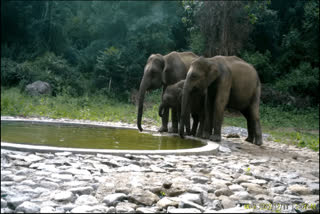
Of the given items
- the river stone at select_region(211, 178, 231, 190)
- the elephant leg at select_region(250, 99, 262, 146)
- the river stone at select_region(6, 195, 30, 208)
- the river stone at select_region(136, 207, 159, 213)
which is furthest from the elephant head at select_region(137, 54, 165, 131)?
the river stone at select_region(6, 195, 30, 208)

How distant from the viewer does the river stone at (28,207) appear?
67.4 inches

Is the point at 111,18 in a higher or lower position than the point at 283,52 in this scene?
higher

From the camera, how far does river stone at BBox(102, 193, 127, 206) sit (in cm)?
235

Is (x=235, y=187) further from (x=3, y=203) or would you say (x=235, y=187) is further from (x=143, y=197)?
(x=3, y=203)

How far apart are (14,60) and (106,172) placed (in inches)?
81.2

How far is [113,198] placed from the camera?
2391mm

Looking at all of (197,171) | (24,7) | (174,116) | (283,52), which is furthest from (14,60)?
(174,116)

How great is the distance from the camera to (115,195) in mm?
2451

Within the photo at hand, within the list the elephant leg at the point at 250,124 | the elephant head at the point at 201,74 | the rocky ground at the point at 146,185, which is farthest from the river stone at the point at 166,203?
the elephant leg at the point at 250,124

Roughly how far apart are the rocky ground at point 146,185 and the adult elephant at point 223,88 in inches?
99.8

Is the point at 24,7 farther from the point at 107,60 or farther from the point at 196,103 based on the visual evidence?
the point at 107,60

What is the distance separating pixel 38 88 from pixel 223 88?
5.12 m

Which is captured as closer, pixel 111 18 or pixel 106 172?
pixel 106 172

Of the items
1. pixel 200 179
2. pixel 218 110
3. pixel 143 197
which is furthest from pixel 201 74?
pixel 143 197
